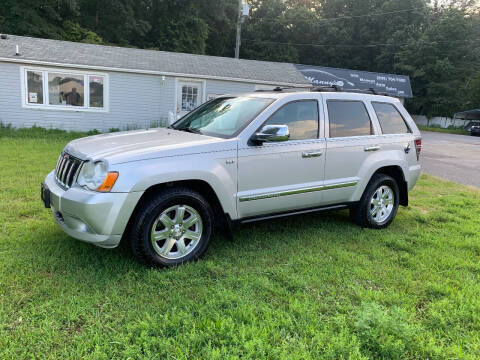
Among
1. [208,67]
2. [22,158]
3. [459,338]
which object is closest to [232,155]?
[459,338]

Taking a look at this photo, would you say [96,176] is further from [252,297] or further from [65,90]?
[65,90]

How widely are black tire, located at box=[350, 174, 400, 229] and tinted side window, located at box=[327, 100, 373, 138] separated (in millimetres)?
659

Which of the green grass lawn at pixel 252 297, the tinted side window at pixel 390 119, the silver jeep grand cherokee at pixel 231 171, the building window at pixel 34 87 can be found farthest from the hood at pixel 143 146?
the building window at pixel 34 87

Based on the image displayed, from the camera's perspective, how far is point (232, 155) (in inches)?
150

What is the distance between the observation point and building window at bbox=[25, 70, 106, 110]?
1350cm

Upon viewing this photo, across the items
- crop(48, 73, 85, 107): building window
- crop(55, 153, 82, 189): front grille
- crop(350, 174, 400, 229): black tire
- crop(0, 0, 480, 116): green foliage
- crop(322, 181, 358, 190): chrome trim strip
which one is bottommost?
crop(350, 174, 400, 229): black tire

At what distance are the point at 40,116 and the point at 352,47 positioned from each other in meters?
42.2

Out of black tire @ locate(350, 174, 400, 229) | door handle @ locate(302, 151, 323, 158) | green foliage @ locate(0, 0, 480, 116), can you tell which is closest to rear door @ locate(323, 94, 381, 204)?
door handle @ locate(302, 151, 323, 158)

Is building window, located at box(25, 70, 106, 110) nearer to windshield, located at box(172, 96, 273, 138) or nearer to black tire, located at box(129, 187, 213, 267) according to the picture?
windshield, located at box(172, 96, 273, 138)

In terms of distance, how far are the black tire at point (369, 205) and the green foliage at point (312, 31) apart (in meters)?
26.3

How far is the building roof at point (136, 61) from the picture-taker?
13.5 m

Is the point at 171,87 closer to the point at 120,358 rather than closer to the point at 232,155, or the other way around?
the point at 232,155

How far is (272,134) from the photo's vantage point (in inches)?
151

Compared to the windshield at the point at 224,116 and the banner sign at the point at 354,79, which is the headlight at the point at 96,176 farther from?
the banner sign at the point at 354,79
